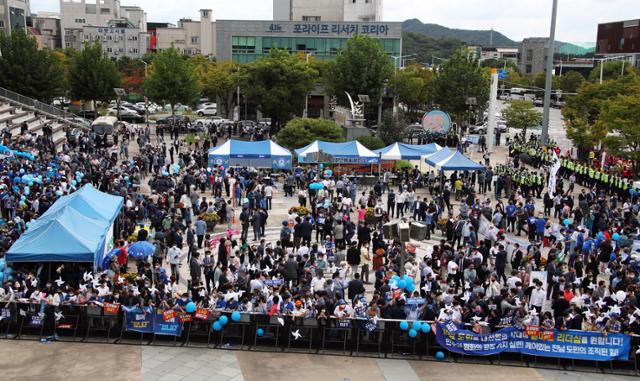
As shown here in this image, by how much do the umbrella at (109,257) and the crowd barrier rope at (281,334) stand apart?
3492 mm

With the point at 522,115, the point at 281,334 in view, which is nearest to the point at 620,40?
the point at 522,115

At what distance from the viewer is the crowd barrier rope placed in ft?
46.9

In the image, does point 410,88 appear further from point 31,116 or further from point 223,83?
point 31,116

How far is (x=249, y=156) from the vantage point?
31219 millimetres

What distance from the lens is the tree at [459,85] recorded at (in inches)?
2194

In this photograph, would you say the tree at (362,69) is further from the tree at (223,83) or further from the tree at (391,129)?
the tree at (391,129)

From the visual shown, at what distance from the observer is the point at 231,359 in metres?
14.1

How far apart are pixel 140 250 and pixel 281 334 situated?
5.68 meters

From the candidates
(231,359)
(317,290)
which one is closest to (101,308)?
(231,359)

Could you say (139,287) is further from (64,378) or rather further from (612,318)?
(612,318)

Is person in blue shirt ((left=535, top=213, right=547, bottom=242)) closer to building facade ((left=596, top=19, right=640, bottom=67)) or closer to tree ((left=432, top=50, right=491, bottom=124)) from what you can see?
tree ((left=432, top=50, right=491, bottom=124))

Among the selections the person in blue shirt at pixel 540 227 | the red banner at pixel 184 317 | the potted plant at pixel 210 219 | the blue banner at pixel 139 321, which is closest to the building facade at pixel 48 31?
the potted plant at pixel 210 219

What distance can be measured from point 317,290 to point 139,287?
13.4 feet

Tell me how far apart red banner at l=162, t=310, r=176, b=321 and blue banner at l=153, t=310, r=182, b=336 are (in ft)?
0.16
